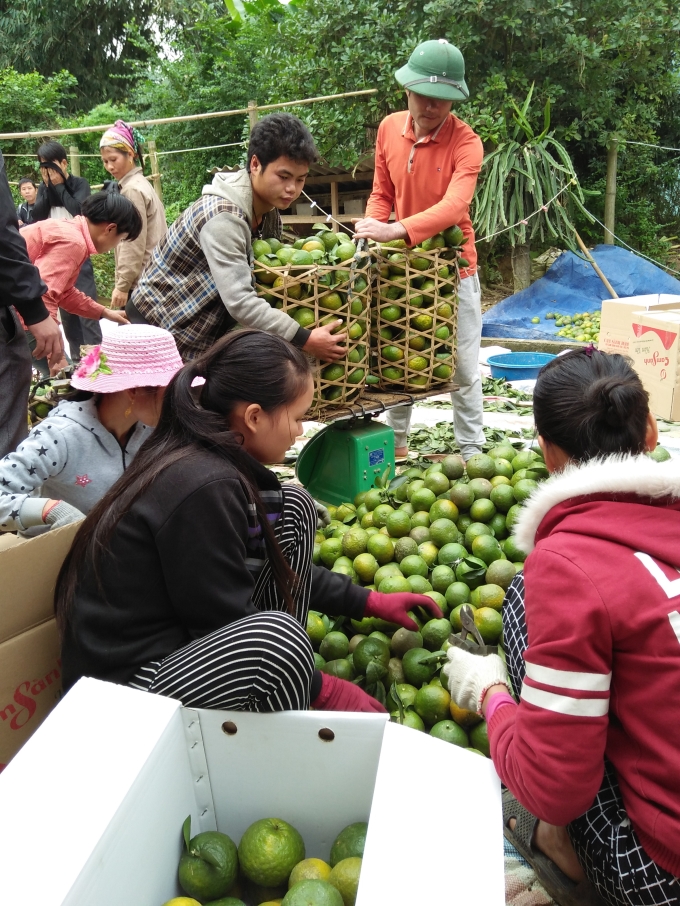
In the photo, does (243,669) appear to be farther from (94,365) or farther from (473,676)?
(94,365)

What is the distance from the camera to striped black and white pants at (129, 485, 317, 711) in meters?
1.48

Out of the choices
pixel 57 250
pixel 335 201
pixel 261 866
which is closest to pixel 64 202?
pixel 57 250

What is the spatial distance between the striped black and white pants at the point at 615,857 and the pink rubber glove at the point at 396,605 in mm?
806

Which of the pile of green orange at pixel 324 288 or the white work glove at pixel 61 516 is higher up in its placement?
the pile of green orange at pixel 324 288

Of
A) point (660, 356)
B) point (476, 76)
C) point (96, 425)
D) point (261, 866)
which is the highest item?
point (476, 76)

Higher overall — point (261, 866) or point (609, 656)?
point (609, 656)

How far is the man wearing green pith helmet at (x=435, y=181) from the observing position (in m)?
3.38

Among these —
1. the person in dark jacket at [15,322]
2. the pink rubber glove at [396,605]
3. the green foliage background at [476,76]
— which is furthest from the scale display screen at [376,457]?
the green foliage background at [476,76]

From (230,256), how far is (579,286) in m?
5.95

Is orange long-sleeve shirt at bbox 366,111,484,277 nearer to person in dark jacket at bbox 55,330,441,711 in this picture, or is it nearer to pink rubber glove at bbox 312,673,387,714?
person in dark jacket at bbox 55,330,441,711

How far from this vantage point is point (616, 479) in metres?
1.21

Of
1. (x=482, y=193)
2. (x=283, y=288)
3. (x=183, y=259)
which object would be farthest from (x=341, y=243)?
(x=482, y=193)

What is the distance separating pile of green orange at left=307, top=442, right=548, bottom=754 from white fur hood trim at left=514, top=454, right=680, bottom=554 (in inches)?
25.7

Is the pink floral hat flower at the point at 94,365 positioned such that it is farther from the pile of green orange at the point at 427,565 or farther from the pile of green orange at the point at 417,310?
the pile of green orange at the point at 417,310
